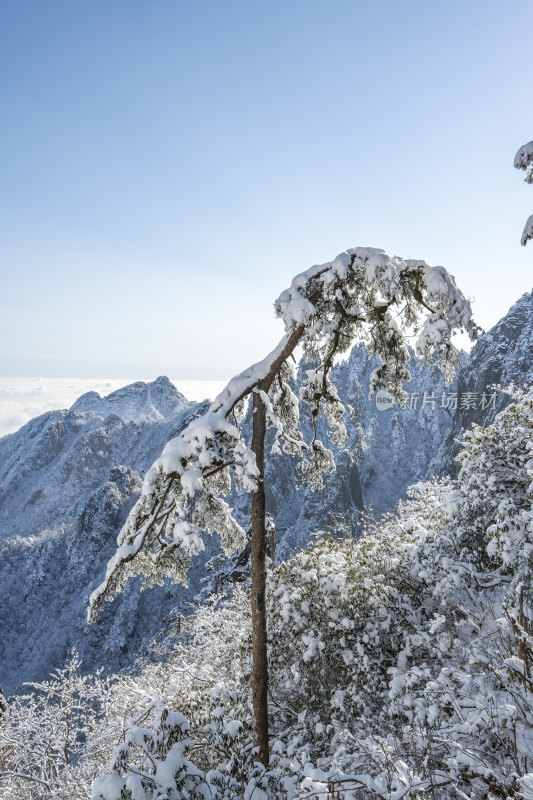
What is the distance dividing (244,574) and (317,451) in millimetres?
20826

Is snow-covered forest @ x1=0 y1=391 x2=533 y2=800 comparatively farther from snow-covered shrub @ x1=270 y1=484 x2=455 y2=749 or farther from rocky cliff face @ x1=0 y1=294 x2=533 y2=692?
rocky cliff face @ x1=0 y1=294 x2=533 y2=692

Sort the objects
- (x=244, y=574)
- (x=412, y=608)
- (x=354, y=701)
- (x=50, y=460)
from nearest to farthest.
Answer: (x=354, y=701) → (x=412, y=608) → (x=244, y=574) → (x=50, y=460)

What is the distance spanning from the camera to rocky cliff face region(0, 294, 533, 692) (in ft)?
216

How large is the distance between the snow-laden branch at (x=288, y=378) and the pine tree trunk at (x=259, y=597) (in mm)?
278

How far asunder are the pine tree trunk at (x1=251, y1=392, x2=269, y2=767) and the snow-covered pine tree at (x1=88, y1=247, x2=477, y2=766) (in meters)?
0.01

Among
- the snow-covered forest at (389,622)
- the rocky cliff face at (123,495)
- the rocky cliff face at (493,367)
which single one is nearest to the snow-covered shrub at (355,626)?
the snow-covered forest at (389,622)

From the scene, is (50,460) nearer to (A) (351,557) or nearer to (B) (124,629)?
(B) (124,629)

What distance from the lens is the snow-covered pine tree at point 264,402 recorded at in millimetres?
4688

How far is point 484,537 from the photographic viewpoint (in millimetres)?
7574

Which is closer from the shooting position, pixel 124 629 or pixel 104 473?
pixel 124 629

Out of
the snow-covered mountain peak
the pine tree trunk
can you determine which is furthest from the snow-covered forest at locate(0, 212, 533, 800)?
the snow-covered mountain peak

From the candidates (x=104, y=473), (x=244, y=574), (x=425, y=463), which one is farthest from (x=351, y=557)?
(x=104, y=473)
